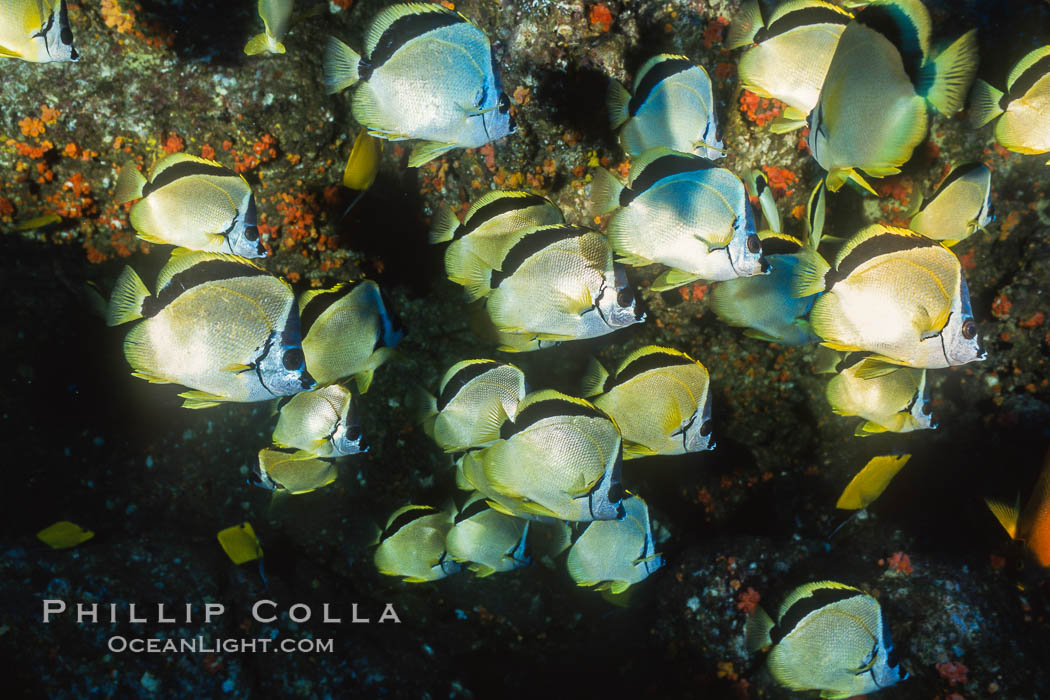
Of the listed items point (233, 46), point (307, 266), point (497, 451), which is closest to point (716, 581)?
point (497, 451)

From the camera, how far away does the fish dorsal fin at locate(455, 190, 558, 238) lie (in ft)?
9.61

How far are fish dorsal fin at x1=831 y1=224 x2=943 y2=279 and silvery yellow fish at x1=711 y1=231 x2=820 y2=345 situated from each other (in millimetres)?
422

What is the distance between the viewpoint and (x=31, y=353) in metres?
4.01

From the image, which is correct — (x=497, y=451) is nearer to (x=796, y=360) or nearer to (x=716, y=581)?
(x=716, y=581)

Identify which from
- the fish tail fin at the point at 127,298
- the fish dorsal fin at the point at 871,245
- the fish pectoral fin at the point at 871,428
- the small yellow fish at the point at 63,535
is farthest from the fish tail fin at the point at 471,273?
the small yellow fish at the point at 63,535

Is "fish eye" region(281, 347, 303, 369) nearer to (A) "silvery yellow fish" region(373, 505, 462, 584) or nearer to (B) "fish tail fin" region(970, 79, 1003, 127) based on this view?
(A) "silvery yellow fish" region(373, 505, 462, 584)

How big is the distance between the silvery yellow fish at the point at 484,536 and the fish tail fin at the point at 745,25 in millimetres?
2908

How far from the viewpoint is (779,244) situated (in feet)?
10.4

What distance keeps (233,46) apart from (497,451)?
311 centimetres

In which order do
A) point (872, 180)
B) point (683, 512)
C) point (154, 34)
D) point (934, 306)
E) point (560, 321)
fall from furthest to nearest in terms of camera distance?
point (683, 512) < point (872, 180) < point (154, 34) < point (560, 321) < point (934, 306)

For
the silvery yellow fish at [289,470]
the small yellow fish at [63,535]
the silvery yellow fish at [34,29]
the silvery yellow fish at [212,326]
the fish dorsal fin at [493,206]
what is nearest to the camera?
the silvery yellow fish at [34,29]

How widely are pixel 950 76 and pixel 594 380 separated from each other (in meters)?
1.91

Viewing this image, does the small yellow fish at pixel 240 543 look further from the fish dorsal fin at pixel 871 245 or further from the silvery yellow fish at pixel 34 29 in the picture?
the fish dorsal fin at pixel 871 245

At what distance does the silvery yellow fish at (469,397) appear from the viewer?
10.6 feet
